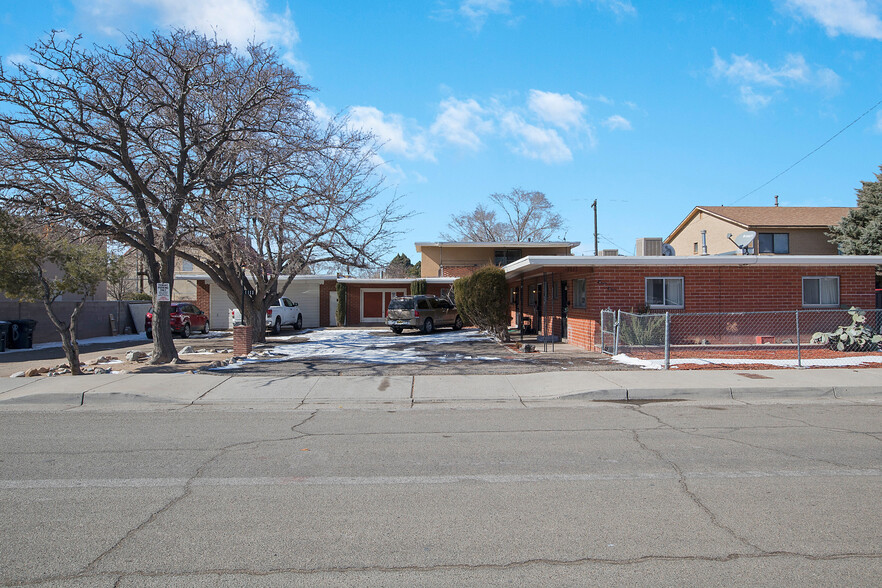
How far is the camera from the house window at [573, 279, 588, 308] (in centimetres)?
1938

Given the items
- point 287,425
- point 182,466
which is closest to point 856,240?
point 287,425

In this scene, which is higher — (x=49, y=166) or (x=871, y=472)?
(x=49, y=166)

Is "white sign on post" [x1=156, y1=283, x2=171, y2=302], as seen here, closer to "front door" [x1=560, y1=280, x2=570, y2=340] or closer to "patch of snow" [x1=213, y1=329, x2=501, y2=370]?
"patch of snow" [x1=213, y1=329, x2=501, y2=370]

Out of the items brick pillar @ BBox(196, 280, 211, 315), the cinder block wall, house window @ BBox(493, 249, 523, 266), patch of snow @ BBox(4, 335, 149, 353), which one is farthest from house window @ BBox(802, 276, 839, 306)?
brick pillar @ BBox(196, 280, 211, 315)

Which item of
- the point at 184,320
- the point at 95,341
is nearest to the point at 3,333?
the point at 95,341

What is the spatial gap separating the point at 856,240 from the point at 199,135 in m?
30.5

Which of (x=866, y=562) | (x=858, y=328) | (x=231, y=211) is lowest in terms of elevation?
(x=866, y=562)

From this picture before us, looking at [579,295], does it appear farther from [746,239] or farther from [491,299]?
[746,239]

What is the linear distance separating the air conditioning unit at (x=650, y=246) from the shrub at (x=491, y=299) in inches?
187

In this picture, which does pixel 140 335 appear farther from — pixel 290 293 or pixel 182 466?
pixel 182 466

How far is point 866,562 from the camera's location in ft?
13.3

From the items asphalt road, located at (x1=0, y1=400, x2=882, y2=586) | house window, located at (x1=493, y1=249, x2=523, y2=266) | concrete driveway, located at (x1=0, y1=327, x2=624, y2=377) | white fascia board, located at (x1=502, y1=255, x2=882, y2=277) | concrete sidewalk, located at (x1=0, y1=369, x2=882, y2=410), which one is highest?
house window, located at (x1=493, y1=249, x2=523, y2=266)

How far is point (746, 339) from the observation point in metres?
18.5

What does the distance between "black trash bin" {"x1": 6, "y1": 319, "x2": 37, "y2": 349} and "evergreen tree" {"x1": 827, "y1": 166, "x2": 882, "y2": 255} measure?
35.8 metres
